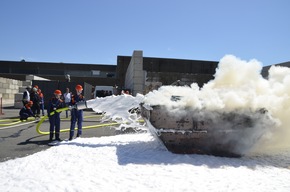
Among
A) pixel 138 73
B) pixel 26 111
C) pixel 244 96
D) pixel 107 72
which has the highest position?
pixel 107 72

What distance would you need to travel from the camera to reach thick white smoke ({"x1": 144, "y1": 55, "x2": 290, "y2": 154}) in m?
6.46

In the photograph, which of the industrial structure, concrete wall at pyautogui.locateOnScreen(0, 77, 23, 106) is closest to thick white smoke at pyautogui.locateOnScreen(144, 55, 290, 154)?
the industrial structure

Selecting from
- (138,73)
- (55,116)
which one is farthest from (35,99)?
(138,73)

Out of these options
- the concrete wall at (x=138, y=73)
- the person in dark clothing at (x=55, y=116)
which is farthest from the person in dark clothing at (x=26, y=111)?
the concrete wall at (x=138, y=73)

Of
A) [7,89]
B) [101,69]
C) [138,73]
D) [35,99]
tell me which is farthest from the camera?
[101,69]

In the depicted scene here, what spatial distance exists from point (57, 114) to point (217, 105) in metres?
5.12

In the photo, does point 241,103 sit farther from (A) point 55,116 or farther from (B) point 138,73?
(B) point 138,73

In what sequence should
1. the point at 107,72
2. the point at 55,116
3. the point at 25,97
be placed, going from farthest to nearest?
1. the point at 107,72
2. the point at 25,97
3. the point at 55,116

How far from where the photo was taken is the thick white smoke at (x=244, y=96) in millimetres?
6457

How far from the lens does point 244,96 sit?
6523 mm

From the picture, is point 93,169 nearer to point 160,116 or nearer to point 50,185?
point 50,185

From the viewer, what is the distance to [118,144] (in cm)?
753

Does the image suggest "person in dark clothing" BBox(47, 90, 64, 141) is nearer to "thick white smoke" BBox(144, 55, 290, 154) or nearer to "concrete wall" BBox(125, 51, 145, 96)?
"thick white smoke" BBox(144, 55, 290, 154)

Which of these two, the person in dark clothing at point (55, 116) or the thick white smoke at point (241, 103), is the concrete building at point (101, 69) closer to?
the person in dark clothing at point (55, 116)
